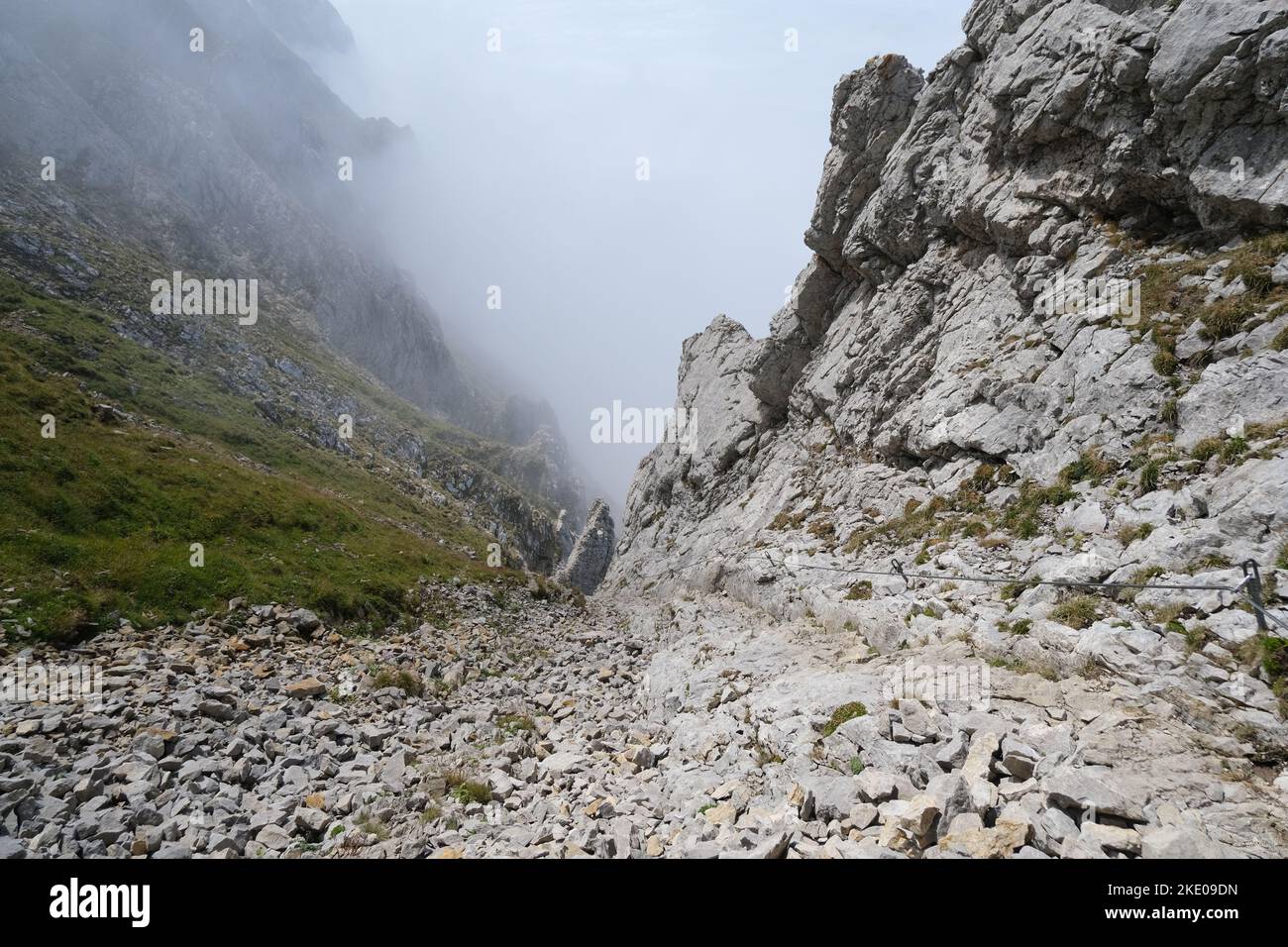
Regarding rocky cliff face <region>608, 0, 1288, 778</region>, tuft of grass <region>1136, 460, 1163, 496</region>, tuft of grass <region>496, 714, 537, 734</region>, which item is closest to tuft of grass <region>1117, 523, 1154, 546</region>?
rocky cliff face <region>608, 0, 1288, 778</region>

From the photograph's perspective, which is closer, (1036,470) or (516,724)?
(516,724)

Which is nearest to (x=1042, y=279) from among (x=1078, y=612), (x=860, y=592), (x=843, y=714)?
(x=860, y=592)

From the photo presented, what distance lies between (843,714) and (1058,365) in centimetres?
1922

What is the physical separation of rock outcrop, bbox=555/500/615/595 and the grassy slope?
40521mm

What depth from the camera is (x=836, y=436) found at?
37062 mm

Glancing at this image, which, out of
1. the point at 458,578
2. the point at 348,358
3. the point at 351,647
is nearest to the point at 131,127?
the point at 348,358

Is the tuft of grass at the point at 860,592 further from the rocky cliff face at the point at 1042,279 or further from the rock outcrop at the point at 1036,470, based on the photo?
the rocky cliff face at the point at 1042,279

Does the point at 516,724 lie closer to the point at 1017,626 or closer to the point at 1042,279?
the point at 1017,626

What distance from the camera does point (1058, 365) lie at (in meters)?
21.7

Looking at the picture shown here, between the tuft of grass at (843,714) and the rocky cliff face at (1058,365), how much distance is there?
12.1 feet

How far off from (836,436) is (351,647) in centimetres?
3152

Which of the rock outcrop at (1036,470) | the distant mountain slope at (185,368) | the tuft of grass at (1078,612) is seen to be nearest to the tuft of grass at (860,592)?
the rock outcrop at (1036,470)

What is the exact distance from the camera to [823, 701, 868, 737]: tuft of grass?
10.8 metres

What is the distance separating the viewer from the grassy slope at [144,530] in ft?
60.5
